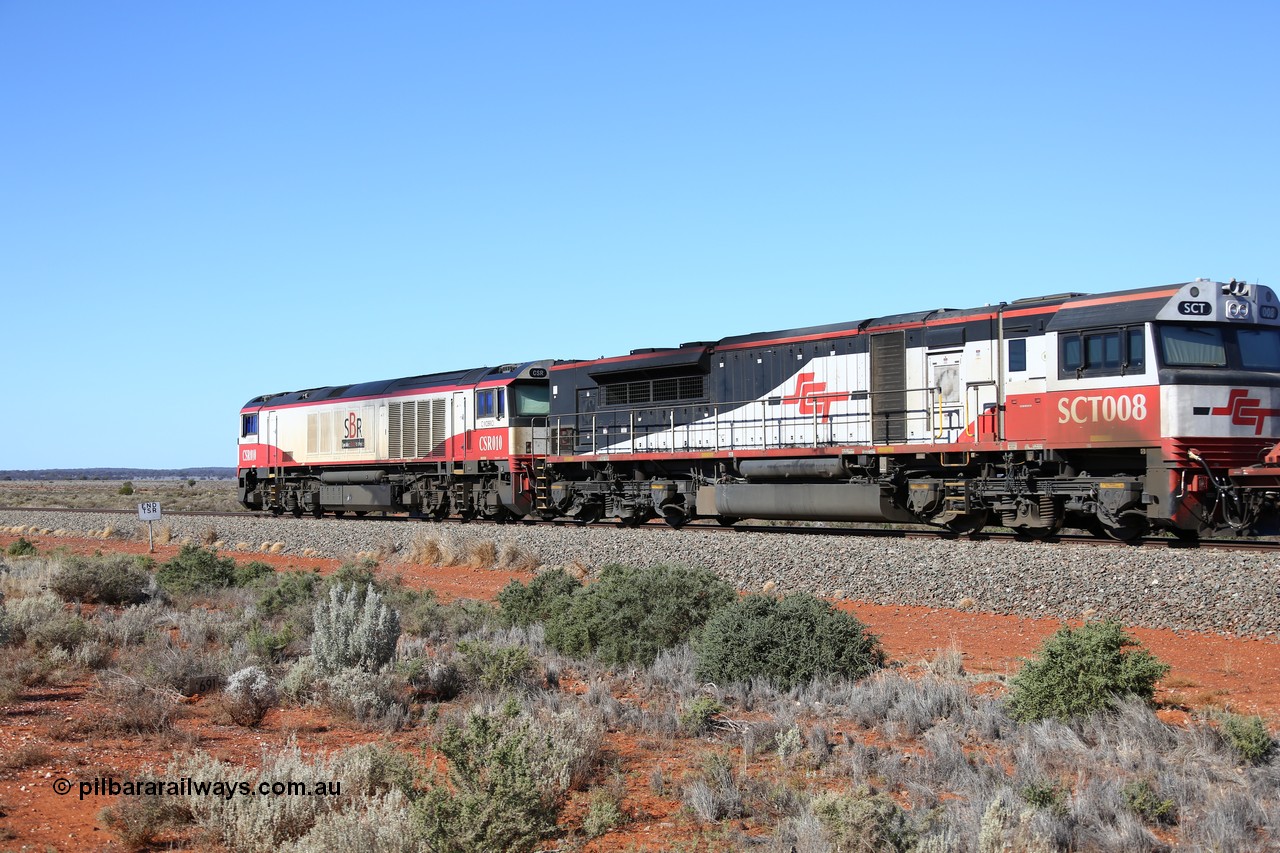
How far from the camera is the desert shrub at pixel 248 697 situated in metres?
9.20

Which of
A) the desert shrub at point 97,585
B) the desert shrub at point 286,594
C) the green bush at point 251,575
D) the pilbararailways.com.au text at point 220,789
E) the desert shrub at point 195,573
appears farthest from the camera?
the green bush at point 251,575

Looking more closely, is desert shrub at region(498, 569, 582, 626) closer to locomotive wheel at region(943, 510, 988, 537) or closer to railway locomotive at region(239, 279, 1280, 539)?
railway locomotive at region(239, 279, 1280, 539)

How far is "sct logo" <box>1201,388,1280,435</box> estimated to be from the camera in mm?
16156

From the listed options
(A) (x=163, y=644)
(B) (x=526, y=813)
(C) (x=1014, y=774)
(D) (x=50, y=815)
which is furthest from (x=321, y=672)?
(C) (x=1014, y=774)

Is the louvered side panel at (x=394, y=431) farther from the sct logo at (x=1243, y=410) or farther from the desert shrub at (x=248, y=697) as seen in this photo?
the desert shrub at (x=248, y=697)

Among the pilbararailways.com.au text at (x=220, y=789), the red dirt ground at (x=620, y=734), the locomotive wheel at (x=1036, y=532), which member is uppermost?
the locomotive wheel at (x=1036, y=532)

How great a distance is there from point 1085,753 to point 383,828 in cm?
506

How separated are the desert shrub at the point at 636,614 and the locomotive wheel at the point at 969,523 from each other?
7558mm

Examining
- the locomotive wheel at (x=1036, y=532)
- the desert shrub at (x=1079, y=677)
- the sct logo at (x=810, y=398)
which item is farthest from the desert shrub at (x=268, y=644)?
the locomotive wheel at (x=1036, y=532)

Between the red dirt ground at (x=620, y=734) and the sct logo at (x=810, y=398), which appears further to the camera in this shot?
the sct logo at (x=810, y=398)

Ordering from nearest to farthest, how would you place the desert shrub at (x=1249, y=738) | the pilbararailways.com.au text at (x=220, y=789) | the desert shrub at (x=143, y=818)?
the desert shrub at (x=143, y=818)
the pilbararailways.com.au text at (x=220, y=789)
the desert shrub at (x=1249, y=738)

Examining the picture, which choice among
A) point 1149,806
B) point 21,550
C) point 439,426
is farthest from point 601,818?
point 439,426

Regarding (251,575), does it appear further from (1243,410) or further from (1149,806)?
(1243,410)

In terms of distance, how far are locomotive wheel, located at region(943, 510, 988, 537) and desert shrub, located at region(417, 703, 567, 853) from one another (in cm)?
1386
